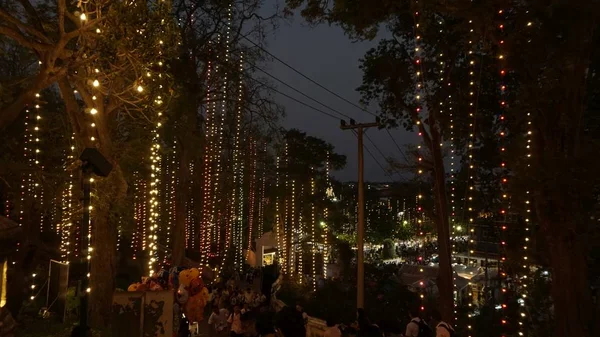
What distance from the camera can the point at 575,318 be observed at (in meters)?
7.90

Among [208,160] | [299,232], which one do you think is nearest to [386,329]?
[208,160]

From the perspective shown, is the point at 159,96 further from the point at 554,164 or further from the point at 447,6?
the point at 554,164

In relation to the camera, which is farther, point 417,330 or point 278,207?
point 278,207

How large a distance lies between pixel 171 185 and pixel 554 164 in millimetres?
14297

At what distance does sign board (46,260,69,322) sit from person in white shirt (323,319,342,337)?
16.1 feet

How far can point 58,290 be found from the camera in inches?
→ 350

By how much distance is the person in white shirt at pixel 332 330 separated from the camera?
7.42 m

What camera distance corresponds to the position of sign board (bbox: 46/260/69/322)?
877cm

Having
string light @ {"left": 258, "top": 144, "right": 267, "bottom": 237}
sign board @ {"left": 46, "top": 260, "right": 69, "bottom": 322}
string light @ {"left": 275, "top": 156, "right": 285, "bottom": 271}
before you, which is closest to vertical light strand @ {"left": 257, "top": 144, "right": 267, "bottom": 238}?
string light @ {"left": 258, "top": 144, "right": 267, "bottom": 237}

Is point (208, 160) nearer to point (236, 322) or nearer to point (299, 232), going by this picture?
point (299, 232)

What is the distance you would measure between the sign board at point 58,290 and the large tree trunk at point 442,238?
10.2 m

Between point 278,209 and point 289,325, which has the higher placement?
point 278,209

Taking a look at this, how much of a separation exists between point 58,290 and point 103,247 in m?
1.14

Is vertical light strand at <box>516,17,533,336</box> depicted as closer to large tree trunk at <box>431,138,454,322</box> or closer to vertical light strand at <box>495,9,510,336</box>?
vertical light strand at <box>495,9,510,336</box>
